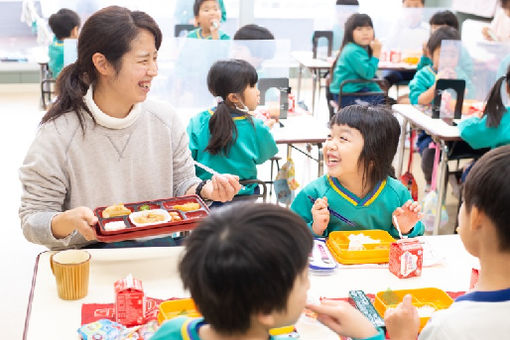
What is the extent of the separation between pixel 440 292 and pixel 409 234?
466 mm

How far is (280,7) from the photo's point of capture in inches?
307

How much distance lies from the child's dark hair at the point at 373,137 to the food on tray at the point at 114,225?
2.82ft

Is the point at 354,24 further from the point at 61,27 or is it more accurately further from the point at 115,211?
the point at 115,211

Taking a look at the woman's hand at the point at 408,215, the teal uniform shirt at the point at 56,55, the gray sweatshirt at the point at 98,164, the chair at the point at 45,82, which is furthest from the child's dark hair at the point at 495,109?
the chair at the point at 45,82

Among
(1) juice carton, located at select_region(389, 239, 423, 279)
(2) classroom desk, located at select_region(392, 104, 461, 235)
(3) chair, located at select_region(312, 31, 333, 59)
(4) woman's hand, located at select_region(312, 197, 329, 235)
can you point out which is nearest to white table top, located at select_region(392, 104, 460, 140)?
(2) classroom desk, located at select_region(392, 104, 461, 235)

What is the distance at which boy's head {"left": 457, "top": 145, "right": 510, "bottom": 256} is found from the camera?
3.99 feet

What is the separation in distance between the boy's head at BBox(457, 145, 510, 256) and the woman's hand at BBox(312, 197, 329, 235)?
804mm

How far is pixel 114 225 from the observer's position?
187 centimetres

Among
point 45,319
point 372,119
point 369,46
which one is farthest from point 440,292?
point 369,46

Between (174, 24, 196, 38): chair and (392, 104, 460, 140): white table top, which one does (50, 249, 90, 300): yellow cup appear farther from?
(174, 24, 196, 38): chair

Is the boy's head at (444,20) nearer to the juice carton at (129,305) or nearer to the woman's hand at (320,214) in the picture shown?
the woman's hand at (320,214)

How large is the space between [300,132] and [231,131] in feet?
2.36

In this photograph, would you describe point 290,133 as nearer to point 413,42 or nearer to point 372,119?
point 372,119

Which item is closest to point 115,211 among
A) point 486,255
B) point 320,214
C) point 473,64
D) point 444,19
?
point 320,214
